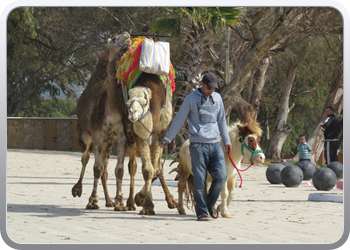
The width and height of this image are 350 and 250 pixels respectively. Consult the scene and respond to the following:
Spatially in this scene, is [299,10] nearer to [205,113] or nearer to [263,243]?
[205,113]

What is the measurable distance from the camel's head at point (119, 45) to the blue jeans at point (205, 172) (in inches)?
105

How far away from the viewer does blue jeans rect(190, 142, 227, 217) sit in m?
10.2

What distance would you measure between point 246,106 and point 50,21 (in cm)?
1115

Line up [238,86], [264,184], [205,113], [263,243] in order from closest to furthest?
[263,243]
[205,113]
[238,86]
[264,184]

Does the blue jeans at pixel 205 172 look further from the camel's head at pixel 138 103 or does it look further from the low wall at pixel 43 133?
the low wall at pixel 43 133

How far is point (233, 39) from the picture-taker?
32.9 m

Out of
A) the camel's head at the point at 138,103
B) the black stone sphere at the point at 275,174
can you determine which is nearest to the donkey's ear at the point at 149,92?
the camel's head at the point at 138,103

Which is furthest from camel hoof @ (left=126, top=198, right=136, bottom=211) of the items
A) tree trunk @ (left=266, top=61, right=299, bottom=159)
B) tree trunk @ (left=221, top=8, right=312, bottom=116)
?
tree trunk @ (left=266, top=61, right=299, bottom=159)

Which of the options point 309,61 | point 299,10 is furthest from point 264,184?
point 309,61

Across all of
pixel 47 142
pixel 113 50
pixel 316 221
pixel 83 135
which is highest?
pixel 113 50

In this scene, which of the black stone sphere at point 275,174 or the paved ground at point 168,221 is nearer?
the paved ground at point 168,221

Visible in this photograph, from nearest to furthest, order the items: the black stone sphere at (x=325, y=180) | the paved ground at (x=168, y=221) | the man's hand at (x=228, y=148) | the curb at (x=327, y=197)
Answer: the paved ground at (x=168, y=221), the man's hand at (x=228, y=148), the curb at (x=327, y=197), the black stone sphere at (x=325, y=180)

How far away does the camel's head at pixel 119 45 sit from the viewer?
11969 millimetres

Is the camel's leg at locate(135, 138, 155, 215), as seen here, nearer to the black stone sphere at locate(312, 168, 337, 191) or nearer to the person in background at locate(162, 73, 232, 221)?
the person in background at locate(162, 73, 232, 221)
